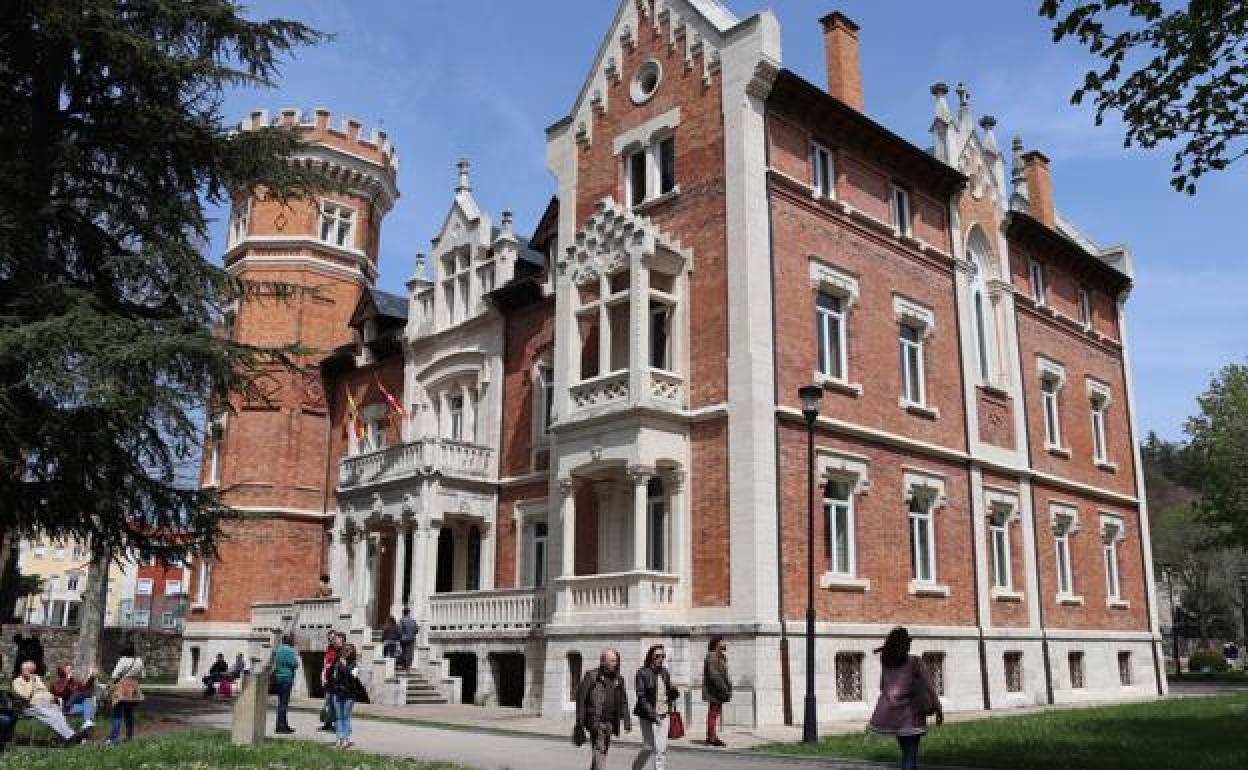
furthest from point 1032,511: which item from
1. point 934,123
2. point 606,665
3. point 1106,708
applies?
point 606,665

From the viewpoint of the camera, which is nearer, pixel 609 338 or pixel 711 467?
pixel 711 467

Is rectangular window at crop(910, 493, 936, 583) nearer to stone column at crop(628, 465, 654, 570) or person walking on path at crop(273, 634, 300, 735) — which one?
stone column at crop(628, 465, 654, 570)

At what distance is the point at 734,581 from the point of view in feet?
64.7

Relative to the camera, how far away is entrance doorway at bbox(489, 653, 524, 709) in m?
24.1

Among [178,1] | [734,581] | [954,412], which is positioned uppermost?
[178,1]

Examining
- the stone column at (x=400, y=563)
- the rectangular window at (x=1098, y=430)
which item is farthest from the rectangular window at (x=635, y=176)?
the rectangular window at (x=1098, y=430)

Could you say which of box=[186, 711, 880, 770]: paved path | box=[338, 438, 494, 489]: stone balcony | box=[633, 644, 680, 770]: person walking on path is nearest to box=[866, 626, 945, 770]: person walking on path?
box=[633, 644, 680, 770]: person walking on path

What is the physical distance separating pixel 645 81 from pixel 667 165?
7.45 feet

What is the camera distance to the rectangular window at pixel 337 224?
37688 millimetres

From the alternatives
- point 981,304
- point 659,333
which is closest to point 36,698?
point 659,333

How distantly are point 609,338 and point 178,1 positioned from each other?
1028 cm

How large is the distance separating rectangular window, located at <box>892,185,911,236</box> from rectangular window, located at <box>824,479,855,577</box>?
7129mm

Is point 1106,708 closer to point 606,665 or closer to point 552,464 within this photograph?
point 552,464

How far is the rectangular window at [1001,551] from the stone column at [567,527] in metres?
10.9
